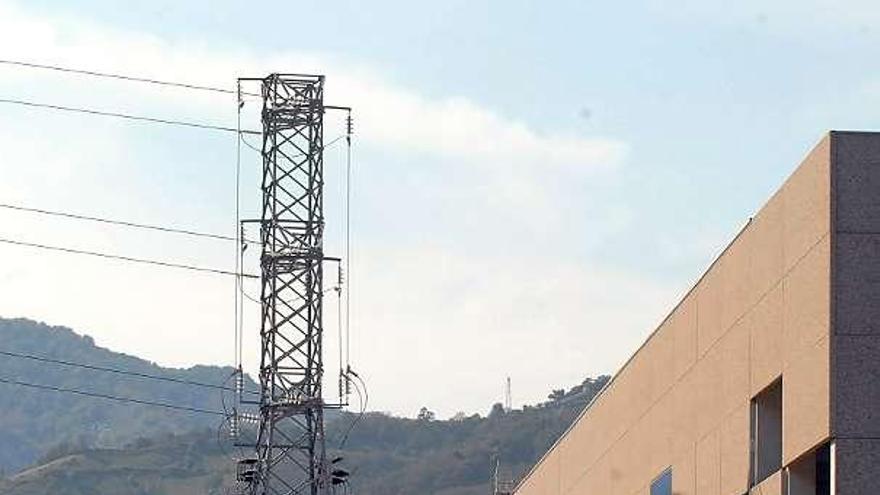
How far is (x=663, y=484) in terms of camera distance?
47.2 m

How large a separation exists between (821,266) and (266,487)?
2623 centimetres

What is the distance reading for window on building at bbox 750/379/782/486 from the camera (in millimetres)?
39000

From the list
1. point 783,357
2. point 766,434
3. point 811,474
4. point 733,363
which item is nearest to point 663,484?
point 733,363

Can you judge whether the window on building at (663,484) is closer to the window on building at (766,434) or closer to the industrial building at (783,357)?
the industrial building at (783,357)

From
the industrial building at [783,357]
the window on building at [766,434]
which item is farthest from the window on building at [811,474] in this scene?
the window on building at [766,434]

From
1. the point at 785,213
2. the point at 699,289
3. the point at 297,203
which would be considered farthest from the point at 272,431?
the point at 785,213

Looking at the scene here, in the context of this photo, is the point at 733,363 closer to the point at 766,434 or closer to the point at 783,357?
the point at 766,434

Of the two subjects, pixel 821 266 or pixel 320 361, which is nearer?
pixel 821 266

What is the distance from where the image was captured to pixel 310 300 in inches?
2397

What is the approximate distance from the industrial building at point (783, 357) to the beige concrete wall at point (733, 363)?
0.03 metres

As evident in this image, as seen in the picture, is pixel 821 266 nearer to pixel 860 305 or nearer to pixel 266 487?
pixel 860 305

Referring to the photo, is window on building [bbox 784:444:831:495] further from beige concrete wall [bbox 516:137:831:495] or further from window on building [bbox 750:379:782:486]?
window on building [bbox 750:379:782:486]

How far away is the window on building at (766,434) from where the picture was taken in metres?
39.0

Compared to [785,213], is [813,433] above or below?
below
